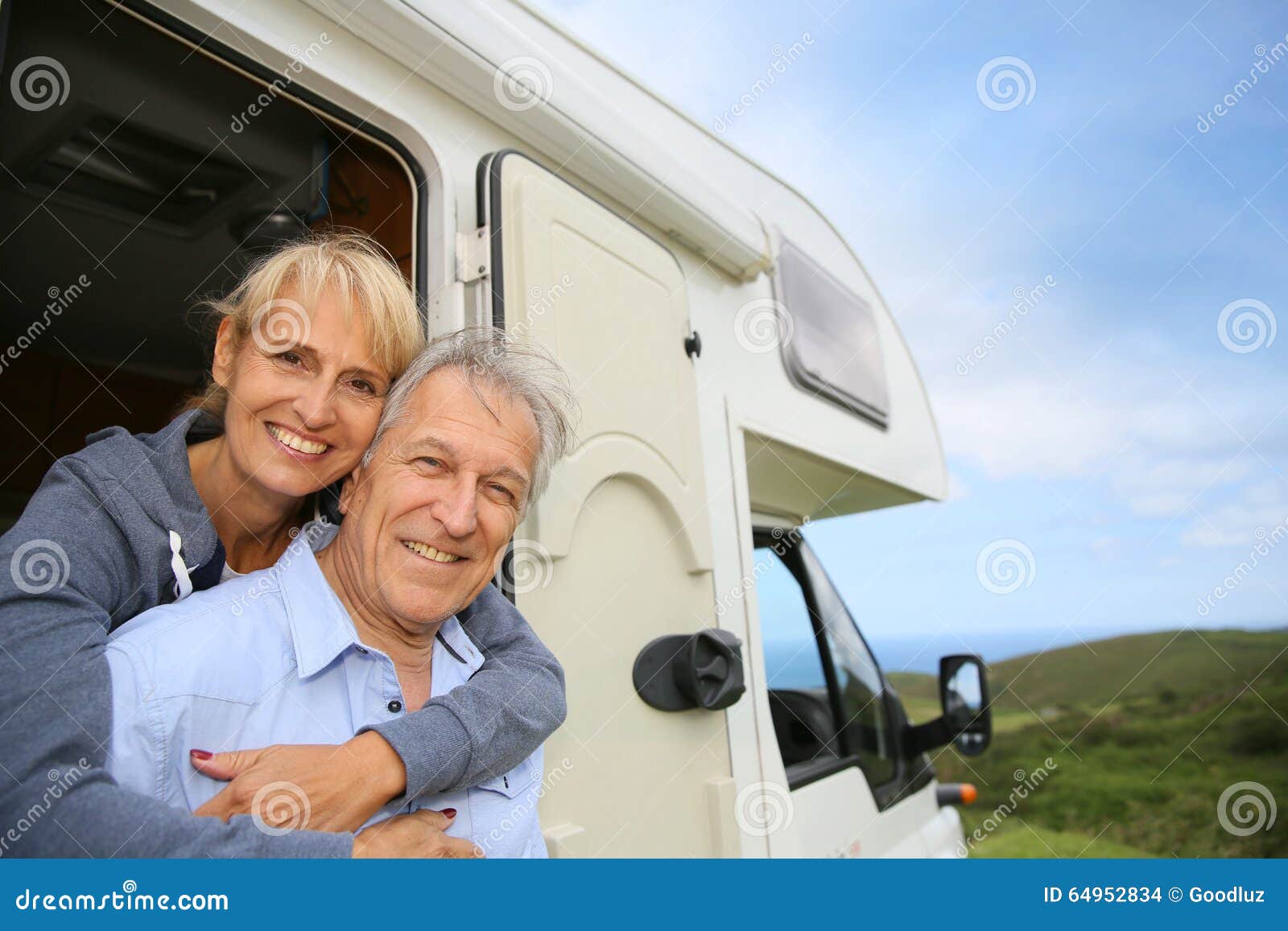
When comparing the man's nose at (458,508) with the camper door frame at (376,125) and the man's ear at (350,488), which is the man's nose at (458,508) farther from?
the camper door frame at (376,125)

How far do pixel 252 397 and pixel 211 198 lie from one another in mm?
1214

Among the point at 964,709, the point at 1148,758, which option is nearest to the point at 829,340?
the point at 964,709

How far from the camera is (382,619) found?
145 cm

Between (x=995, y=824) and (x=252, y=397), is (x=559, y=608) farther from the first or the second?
(x=995, y=824)

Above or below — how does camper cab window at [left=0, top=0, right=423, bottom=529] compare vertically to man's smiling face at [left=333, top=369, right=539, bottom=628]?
above

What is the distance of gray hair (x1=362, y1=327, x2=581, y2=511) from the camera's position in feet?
4.94

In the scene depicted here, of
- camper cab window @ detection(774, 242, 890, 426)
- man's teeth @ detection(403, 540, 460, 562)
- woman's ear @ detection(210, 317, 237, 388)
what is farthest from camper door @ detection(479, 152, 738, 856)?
camper cab window @ detection(774, 242, 890, 426)

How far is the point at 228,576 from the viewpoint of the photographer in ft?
4.72

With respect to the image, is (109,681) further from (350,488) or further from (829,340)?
(829,340)

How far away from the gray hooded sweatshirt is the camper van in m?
0.32

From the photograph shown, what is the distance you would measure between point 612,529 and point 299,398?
2.46ft

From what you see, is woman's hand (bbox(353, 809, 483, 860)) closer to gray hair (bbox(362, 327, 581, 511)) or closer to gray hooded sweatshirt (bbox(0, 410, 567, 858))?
gray hooded sweatshirt (bbox(0, 410, 567, 858))

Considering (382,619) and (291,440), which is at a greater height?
(291,440)

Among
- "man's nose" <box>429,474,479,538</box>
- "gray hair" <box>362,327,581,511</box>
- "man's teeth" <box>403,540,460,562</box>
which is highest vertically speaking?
"gray hair" <box>362,327,581,511</box>
